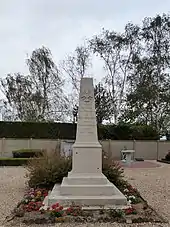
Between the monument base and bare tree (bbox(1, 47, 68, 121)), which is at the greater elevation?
bare tree (bbox(1, 47, 68, 121))

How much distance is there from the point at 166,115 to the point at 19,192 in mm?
16668

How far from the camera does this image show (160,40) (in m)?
21.3

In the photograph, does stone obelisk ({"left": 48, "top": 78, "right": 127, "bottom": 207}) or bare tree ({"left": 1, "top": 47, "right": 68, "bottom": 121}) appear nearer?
stone obelisk ({"left": 48, "top": 78, "right": 127, "bottom": 207})

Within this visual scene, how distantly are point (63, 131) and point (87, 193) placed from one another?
50.7 feet

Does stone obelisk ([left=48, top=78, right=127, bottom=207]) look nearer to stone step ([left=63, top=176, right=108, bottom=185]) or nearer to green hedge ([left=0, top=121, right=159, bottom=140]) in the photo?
stone step ([left=63, top=176, right=108, bottom=185])

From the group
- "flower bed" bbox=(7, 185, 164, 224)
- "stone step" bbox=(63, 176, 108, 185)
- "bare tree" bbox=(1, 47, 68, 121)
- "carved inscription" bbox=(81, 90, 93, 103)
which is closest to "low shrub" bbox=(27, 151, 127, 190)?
"stone step" bbox=(63, 176, 108, 185)

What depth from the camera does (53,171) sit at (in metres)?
7.13

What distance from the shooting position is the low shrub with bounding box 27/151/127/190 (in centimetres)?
693

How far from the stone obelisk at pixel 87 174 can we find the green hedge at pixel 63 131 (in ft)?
47.5

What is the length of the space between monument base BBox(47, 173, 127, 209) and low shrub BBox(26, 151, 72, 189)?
3.22ft

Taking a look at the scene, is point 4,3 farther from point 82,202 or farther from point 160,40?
point 160,40

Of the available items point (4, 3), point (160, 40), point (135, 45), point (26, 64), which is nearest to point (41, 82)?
point (26, 64)

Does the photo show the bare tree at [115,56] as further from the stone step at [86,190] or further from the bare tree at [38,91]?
the stone step at [86,190]

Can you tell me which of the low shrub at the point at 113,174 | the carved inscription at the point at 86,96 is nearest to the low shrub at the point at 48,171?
the low shrub at the point at 113,174
